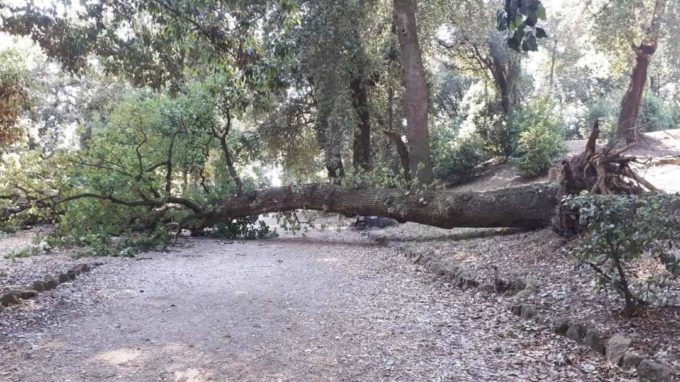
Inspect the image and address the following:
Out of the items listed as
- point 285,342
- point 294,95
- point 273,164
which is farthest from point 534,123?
point 285,342

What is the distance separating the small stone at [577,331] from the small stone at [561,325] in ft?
0.19

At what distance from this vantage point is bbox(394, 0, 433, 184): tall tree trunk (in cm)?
1245

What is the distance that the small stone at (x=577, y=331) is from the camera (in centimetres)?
405

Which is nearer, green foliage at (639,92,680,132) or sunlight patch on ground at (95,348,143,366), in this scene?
sunlight patch on ground at (95,348,143,366)

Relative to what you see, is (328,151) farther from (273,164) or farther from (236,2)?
(236,2)

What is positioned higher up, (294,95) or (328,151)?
(294,95)

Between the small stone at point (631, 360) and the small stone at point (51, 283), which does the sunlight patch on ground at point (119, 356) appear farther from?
the small stone at point (631, 360)

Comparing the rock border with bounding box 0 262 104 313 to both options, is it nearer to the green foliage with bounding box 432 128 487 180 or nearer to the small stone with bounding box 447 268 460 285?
the small stone with bounding box 447 268 460 285

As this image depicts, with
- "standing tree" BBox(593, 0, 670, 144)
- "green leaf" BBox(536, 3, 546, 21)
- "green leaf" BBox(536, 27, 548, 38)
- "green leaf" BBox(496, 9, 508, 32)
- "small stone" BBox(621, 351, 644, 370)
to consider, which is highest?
"standing tree" BBox(593, 0, 670, 144)

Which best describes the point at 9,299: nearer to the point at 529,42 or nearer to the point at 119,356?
the point at 119,356

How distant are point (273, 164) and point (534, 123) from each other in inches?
362

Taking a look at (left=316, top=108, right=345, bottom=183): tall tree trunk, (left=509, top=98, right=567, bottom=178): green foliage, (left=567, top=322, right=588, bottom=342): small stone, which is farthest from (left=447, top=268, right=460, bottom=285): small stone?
(left=509, top=98, right=567, bottom=178): green foliage

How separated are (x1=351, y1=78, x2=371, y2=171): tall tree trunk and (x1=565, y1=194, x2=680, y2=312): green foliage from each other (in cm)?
1203

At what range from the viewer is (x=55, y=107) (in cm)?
2952
